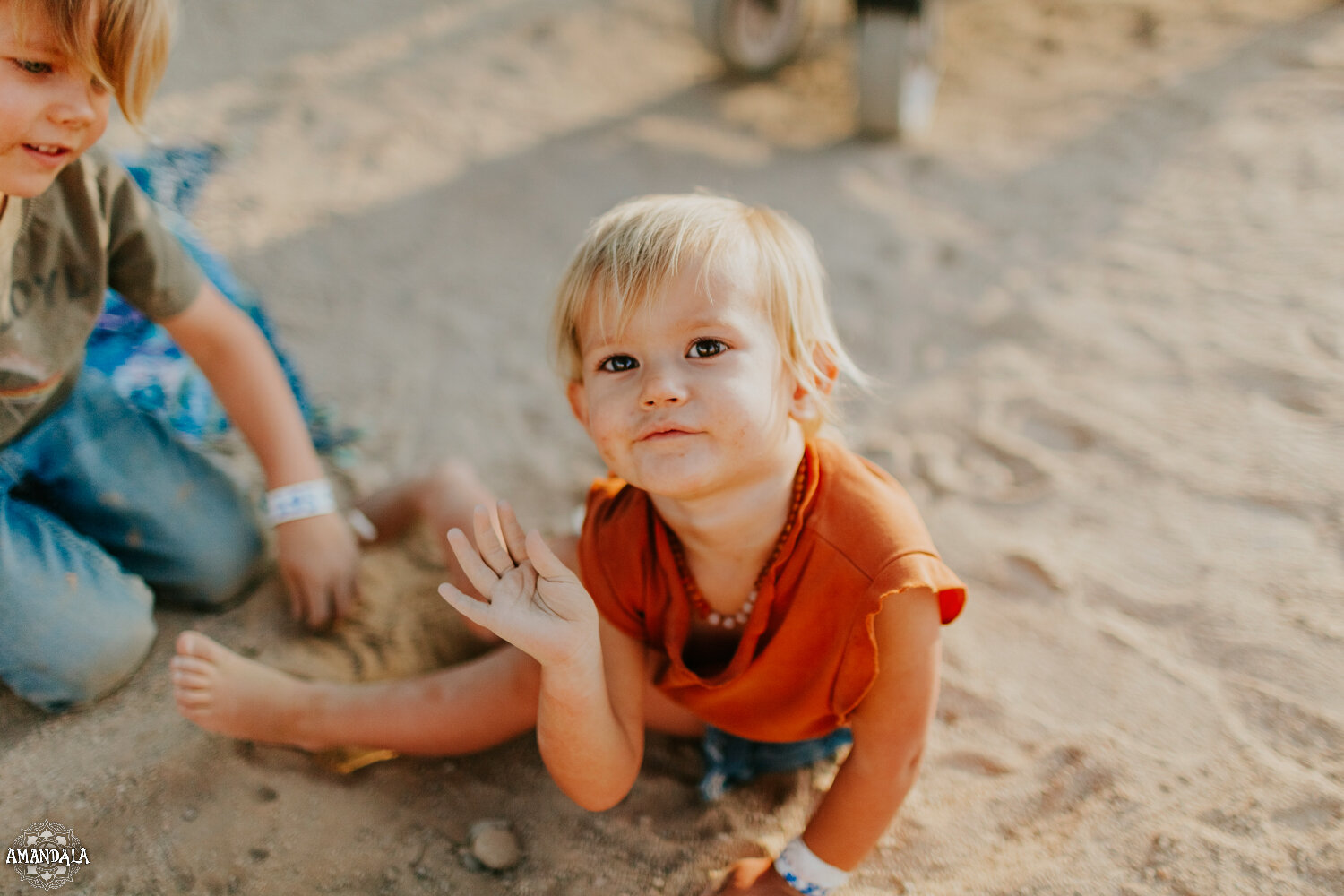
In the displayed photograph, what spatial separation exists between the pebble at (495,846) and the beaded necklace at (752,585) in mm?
419

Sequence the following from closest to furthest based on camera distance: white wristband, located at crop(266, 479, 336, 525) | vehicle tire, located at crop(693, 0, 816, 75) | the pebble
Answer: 1. the pebble
2. white wristband, located at crop(266, 479, 336, 525)
3. vehicle tire, located at crop(693, 0, 816, 75)

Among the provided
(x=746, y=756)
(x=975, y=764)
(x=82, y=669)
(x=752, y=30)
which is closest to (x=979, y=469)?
(x=975, y=764)

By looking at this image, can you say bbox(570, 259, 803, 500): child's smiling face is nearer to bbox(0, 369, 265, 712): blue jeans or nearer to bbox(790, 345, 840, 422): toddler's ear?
bbox(790, 345, 840, 422): toddler's ear

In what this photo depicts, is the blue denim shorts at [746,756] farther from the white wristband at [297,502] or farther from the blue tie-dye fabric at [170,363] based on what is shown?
the blue tie-dye fabric at [170,363]

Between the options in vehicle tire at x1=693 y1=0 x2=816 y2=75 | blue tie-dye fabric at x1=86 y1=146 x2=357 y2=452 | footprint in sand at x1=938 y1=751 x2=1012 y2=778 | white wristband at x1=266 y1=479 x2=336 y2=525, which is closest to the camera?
footprint in sand at x1=938 y1=751 x2=1012 y2=778

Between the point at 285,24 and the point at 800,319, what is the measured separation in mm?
3187

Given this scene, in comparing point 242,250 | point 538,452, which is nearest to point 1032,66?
point 538,452

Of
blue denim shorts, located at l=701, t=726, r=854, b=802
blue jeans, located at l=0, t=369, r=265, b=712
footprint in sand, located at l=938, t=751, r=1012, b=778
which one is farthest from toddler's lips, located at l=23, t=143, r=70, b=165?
footprint in sand, located at l=938, t=751, r=1012, b=778

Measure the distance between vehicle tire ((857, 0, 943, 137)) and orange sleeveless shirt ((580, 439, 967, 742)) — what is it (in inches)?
77.7

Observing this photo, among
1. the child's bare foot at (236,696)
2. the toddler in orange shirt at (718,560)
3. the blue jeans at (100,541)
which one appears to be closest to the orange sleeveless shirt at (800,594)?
the toddler in orange shirt at (718,560)

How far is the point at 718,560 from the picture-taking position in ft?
4.11

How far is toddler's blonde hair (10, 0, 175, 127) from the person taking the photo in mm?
1124

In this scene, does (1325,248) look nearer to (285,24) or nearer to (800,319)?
(800,319)
